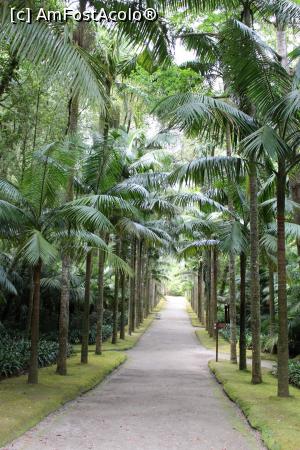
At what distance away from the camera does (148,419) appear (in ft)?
28.6

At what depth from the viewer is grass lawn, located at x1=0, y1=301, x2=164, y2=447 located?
7.84 metres

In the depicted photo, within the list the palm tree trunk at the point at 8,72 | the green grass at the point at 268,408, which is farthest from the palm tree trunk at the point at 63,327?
the palm tree trunk at the point at 8,72

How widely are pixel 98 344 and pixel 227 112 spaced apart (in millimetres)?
11253

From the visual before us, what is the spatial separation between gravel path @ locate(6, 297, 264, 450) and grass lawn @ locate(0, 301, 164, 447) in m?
0.20

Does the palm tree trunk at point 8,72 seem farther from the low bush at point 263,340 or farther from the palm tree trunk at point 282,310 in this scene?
the low bush at point 263,340

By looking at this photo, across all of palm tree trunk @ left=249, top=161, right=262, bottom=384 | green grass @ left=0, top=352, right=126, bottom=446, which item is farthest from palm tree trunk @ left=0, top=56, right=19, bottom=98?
green grass @ left=0, top=352, right=126, bottom=446

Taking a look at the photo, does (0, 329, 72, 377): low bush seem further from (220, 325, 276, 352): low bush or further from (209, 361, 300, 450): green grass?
(220, 325, 276, 352): low bush

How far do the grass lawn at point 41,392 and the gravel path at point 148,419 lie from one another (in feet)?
0.67

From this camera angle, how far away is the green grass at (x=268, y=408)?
283 inches

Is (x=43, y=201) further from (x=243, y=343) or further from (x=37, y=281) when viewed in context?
(x=243, y=343)

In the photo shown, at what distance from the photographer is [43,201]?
1148cm

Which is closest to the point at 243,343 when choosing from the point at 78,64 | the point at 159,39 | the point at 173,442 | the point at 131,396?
the point at 131,396

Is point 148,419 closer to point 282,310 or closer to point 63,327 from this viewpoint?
point 282,310

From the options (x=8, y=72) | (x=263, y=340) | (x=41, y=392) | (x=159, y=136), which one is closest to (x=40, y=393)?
(x=41, y=392)
